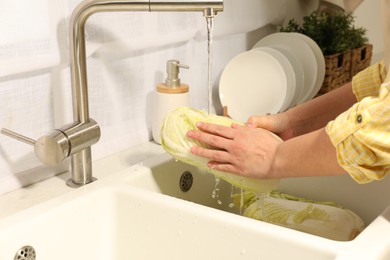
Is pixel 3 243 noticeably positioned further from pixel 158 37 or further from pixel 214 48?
pixel 214 48

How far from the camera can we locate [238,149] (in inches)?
40.6

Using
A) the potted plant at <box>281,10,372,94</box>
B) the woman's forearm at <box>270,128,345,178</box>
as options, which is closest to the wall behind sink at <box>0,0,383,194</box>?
the potted plant at <box>281,10,372,94</box>

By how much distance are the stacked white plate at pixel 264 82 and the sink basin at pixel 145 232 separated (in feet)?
1.84

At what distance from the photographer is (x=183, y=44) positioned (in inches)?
59.7

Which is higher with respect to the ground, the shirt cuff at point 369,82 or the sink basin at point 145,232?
the shirt cuff at point 369,82

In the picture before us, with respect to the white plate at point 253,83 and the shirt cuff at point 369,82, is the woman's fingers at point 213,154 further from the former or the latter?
the white plate at point 253,83

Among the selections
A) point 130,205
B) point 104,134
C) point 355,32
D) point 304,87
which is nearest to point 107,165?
point 104,134

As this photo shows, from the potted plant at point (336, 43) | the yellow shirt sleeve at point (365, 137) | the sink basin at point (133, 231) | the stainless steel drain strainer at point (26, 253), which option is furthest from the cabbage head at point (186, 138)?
the potted plant at point (336, 43)

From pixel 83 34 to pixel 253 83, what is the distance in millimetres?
720

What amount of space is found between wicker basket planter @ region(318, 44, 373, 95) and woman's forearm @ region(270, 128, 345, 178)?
844mm

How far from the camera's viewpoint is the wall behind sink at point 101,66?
107 cm

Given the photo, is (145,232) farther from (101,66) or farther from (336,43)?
(336,43)

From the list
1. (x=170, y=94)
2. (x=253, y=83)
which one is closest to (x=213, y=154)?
(x=170, y=94)

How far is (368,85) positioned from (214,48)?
580mm
